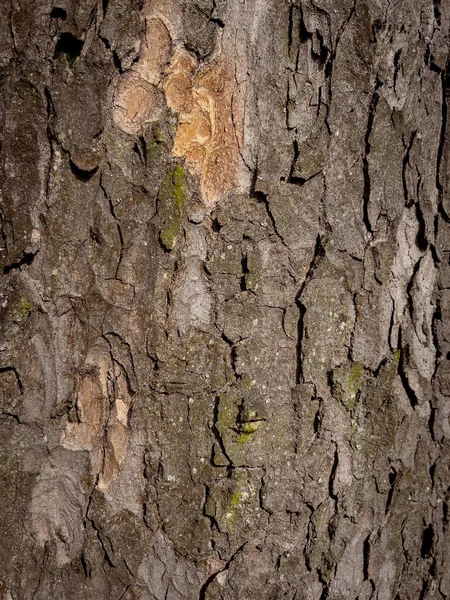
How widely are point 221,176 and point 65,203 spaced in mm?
269

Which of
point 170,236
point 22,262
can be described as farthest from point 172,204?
point 22,262

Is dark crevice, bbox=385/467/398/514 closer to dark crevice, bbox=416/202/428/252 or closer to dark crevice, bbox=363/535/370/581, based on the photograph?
dark crevice, bbox=363/535/370/581

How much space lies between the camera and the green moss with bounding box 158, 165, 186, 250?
3.44 ft

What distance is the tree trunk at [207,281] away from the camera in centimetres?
98

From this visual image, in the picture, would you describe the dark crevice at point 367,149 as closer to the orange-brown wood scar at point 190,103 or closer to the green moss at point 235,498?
the orange-brown wood scar at point 190,103

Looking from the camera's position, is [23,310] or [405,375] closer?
[23,310]

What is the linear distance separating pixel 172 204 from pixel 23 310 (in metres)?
0.30

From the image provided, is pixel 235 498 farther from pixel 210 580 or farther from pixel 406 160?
pixel 406 160

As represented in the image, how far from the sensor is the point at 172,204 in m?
1.06

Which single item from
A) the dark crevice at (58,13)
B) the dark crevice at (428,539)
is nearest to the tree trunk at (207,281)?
the dark crevice at (58,13)

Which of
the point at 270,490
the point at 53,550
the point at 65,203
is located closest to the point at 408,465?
the point at 270,490

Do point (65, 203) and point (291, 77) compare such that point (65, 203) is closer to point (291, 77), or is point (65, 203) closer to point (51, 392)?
point (51, 392)

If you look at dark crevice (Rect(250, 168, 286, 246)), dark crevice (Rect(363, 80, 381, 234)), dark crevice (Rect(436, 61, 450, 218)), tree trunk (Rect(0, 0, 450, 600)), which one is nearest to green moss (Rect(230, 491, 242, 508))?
tree trunk (Rect(0, 0, 450, 600))

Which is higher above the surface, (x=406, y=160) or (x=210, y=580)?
(x=406, y=160)
